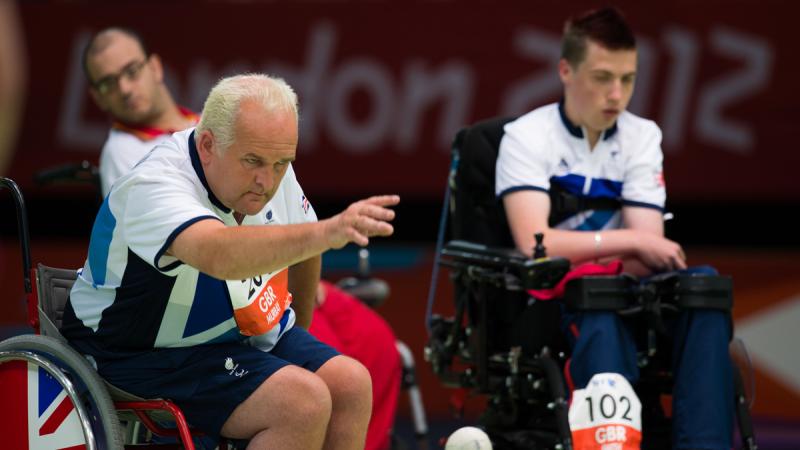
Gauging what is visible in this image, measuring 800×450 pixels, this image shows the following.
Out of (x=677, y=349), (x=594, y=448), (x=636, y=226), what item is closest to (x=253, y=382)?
(x=594, y=448)

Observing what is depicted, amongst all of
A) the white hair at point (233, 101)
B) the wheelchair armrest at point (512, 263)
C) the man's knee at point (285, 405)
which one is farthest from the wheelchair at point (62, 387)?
the wheelchair armrest at point (512, 263)

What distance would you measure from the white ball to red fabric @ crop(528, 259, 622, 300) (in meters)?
0.44

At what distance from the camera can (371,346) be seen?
5000mm

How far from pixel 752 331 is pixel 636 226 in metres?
2.45

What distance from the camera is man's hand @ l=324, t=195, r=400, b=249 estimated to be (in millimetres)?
2609

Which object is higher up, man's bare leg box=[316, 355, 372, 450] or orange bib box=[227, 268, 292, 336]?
orange bib box=[227, 268, 292, 336]

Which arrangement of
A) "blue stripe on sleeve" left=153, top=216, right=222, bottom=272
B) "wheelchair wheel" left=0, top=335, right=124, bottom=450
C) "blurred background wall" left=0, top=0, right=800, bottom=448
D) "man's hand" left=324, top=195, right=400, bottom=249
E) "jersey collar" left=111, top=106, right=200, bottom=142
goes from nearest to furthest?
"man's hand" left=324, top=195, right=400, bottom=249
"blue stripe on sleeve" left=153, top=216, right=222, bottom=272
"wheelchair wheel" left=0, top=335, right=124, bottom=450
"jersey collar" left=111, top=106, right=200, bottom=142
"blurred background wall" left=0, top=0, right=800, bottom=448

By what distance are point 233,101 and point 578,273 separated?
135cm

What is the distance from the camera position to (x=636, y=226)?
4215mm

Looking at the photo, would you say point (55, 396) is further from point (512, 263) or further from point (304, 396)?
point (512, 263)

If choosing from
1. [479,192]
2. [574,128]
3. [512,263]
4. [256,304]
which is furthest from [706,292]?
[256,304]

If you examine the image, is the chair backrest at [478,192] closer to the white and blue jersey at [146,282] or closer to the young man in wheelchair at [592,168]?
the young man in wheelchair at [592,168]

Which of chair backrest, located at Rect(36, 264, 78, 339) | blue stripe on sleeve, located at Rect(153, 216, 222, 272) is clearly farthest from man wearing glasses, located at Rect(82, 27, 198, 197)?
blue stripe on sleeve, located at Rect(153, 216, 222, 272)

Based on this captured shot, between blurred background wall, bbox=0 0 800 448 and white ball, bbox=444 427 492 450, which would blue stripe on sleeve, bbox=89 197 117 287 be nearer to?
white ball, bbox=444 427 492 450
